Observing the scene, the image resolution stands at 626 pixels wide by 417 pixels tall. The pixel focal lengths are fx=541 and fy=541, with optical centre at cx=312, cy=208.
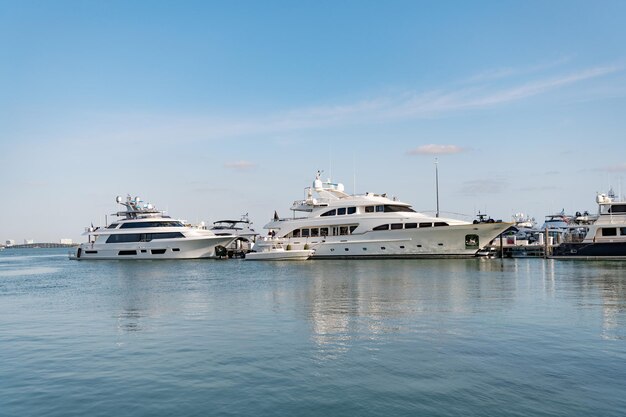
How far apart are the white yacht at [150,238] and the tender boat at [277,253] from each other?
24.7ft

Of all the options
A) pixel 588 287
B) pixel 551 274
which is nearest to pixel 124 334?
pixel 588 287

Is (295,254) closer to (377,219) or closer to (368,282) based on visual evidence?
(377,219)

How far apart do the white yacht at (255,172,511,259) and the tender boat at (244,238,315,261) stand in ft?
3.18

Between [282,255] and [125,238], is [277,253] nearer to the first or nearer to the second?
[282,255]

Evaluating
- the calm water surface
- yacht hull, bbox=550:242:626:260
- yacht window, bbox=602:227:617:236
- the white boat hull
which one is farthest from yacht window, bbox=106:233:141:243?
yacht window, bbox=602:227:617:236

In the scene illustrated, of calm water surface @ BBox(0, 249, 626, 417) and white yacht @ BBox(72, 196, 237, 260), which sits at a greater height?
white yacht @ BBox(72, 196, 237, 260)

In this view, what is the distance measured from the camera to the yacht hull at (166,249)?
66875mm

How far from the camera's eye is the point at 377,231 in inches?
2205

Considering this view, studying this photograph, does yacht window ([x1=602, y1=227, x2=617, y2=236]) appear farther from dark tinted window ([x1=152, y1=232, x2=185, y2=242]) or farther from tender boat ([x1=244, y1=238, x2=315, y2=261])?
dark tinted window ([x1=152, y1=232, x2=185, y2=242])

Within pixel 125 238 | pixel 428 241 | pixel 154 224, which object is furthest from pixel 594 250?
pixel 125 238

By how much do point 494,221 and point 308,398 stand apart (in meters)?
46.8

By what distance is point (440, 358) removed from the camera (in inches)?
509

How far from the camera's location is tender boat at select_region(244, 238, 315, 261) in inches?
2311

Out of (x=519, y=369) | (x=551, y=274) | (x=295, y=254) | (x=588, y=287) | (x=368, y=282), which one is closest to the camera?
(x=519, y=369)
